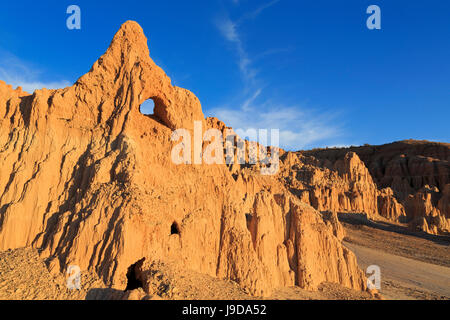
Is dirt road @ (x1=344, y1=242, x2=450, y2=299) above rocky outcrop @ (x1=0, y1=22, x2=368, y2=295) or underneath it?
underneath

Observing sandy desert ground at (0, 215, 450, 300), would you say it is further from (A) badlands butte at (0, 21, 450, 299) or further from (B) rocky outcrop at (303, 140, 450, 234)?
(B) rocky outcrop at (303, 140, 450, 234)

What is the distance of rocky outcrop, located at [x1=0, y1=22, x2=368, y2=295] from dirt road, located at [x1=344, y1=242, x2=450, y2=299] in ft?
30.6

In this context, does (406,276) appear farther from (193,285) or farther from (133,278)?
(133,278)

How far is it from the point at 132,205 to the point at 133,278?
115 inches

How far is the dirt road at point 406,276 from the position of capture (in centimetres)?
1985

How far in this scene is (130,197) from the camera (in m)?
10.2

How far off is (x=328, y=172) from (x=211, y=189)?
57.8 m

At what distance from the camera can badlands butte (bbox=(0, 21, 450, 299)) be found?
9.64m

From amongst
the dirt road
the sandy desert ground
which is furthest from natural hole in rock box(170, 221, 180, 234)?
the dirt road

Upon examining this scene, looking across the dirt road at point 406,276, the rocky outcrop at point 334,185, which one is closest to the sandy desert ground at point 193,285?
the dirt road at point 406,276

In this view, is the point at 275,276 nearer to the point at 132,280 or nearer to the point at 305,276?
the point at 305,276

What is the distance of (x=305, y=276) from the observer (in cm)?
1321

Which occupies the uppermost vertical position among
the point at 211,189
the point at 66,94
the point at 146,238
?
the point at 66,94
